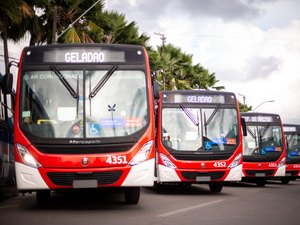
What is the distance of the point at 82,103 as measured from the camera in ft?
32.4

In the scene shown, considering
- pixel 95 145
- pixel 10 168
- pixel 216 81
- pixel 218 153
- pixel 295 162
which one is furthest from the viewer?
pixel 216 81

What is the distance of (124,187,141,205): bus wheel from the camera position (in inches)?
420

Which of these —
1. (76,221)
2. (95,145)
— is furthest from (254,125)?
(76,221)

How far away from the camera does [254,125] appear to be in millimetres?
20250

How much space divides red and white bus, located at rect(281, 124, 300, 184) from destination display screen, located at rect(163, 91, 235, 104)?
8.88 metres

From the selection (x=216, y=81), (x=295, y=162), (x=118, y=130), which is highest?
(x=216, y=81)

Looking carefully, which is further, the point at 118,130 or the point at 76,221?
the point at 118,130

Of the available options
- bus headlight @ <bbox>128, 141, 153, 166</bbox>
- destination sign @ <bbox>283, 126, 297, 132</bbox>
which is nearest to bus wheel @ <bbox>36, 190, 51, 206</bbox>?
bus headlight @ <bbox>128, 141, 153, 166</bbox>

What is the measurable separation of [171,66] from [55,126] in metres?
28.0

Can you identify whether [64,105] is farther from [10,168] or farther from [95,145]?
[10,168]

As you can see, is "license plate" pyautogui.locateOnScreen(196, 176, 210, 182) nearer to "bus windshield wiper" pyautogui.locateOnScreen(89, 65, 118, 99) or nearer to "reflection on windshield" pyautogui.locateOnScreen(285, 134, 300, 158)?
"bus windshield wiper" pyautogui.locateOnScreen(89, 65, 118, 99)

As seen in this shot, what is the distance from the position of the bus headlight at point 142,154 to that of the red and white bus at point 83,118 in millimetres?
18

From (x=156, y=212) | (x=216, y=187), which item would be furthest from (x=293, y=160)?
(x=156, y=212)

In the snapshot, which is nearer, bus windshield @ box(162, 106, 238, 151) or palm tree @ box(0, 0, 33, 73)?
bus windshield @ box(162, 106, 238, 151)
